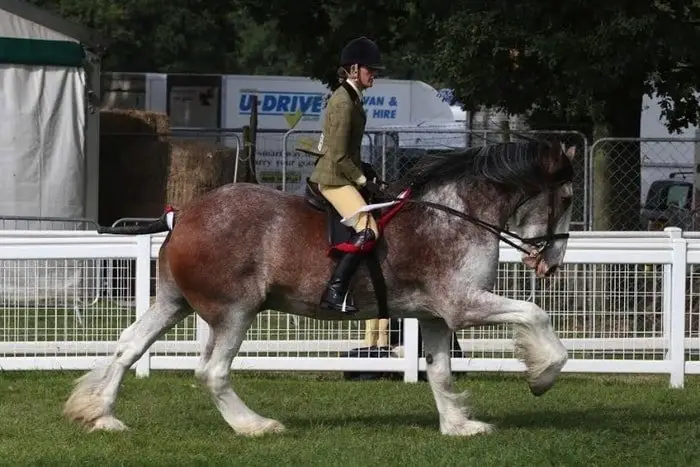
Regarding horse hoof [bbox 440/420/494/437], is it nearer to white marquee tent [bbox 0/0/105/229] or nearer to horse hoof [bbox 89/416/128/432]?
horse hoof [bbox 89/416/128/432]

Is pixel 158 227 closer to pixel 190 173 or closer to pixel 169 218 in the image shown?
pixel 169 218

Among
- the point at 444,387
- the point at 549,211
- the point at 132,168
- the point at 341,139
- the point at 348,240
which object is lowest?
the point at 444,387

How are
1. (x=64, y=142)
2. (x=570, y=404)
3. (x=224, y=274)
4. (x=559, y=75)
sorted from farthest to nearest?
1. (x=64, y=142)
2. (x=559, y=75)
3. (x=570, y=404)
4. (x=224, y=274)

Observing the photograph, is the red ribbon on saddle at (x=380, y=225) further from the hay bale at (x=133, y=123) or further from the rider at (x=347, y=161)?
the hay bale at (x=133, y=123)

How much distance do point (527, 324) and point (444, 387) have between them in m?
0.84

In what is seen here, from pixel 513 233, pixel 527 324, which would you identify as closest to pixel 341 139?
pixel 513 233

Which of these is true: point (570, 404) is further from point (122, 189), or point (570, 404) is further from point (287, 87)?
point (287, 87)

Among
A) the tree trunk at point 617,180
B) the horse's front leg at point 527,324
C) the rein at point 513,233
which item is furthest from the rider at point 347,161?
the tree trunk at point 617,180

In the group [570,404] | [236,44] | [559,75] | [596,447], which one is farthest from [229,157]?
[236,44]

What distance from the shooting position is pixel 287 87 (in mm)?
35969

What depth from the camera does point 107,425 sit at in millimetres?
10180

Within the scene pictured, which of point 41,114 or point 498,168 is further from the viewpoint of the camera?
point 41,114

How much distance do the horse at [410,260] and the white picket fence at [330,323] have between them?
101 inches

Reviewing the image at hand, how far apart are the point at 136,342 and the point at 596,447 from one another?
3.23m
